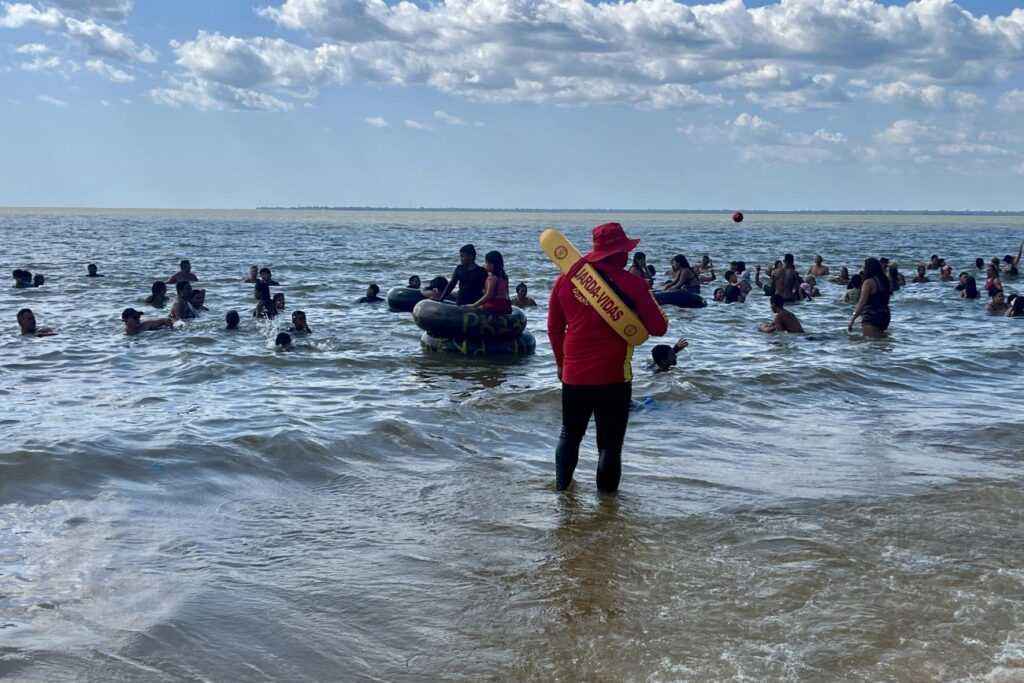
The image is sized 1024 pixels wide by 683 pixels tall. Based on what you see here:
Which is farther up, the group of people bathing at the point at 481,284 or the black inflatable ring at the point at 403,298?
the group of people bathing at the point at 481,284

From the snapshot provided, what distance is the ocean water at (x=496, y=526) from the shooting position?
4496 millimetres

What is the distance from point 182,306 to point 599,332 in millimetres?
12773

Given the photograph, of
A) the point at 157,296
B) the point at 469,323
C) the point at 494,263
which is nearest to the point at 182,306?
the point at 157,296

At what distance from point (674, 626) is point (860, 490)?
283 cm

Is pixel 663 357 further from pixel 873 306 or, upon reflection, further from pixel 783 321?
pixel 873 306

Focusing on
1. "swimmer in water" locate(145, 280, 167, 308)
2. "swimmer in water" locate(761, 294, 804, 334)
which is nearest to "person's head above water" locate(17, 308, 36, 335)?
"swimmer in water" locate(145, 280, 167, 308)

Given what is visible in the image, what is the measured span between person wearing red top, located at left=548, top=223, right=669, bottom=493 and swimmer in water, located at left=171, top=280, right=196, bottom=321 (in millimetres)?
12221

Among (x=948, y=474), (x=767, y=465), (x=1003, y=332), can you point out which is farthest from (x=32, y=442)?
(x=1003, y=332)

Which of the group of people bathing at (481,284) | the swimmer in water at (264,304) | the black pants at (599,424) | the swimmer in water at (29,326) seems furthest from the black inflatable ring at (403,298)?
the black pants at (599,424)

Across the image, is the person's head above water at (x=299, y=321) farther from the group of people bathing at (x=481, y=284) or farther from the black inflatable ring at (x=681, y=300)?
the black inflatable ring at (x=681, y=300)

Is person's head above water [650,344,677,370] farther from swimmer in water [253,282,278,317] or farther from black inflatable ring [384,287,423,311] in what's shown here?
black inflatable ring [384,287,423,311]

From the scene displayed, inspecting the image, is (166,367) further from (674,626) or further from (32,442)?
(674,626)

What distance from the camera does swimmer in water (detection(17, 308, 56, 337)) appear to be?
621 inches

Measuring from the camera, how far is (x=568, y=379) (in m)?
6.55
